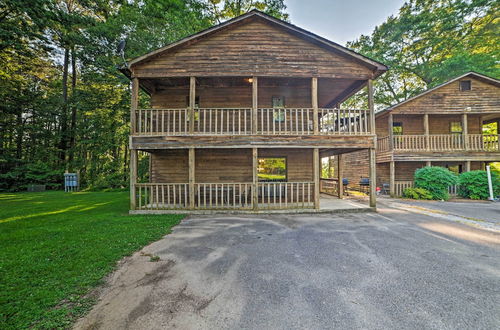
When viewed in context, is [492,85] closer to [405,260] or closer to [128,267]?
[405,260]

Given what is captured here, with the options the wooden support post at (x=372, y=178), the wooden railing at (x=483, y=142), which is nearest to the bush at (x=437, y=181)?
the wooden railing at (x=483, y=142)

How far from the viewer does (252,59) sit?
814 centimetres

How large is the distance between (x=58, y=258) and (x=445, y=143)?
68.1 feet

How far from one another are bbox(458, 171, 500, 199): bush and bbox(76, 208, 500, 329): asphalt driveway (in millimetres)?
9557

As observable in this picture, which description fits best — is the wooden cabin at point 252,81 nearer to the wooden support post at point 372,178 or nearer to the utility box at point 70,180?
the wooden support post at point 372,178

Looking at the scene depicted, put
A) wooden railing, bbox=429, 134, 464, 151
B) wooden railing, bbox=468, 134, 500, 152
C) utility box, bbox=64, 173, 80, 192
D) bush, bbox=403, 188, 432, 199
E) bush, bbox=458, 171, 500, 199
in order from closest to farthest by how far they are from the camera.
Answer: bush, bbox=458, 171, 500, 199, bush, bbox=403, 188, 432, 199, wooden railing, bbox=468, 134, 500, 152, wooden railing, bbox=429, 134, 464, 151, utility box, bbox=64, 173, 80, 192

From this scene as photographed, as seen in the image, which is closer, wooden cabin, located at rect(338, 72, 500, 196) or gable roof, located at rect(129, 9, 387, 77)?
gable roof, located at rect(129, 9, 387, 77)

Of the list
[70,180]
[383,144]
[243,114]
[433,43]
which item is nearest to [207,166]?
Answer: [243,114]

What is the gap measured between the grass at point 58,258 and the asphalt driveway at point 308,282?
1.12 ft

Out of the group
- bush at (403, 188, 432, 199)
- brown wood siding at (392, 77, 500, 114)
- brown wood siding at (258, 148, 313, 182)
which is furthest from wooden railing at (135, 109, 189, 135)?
brown wood siding at (392, 77, 500, 114)

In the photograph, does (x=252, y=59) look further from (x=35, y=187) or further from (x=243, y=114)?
(x=35, y=187)

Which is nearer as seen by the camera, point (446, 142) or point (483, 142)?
point (483, 142)

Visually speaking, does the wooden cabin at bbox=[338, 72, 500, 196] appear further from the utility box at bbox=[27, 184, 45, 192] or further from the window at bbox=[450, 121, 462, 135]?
the utility box at bbox=[27, 184, 45, 192]

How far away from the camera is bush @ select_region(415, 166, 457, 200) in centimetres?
1119
